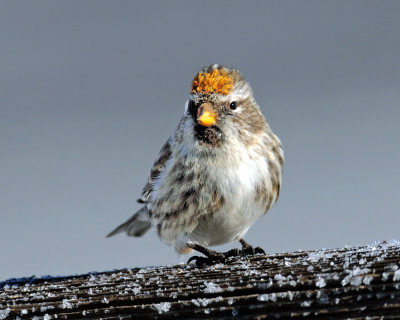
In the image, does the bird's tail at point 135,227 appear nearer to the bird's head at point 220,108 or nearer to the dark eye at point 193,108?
the bird's head at point 220,108

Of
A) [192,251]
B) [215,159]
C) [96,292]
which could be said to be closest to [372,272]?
[96,292]

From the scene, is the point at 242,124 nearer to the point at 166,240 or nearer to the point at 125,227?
the point at 166,240

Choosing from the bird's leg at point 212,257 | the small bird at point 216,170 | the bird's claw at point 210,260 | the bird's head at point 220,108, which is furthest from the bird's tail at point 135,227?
the bird's claw at point 210,260

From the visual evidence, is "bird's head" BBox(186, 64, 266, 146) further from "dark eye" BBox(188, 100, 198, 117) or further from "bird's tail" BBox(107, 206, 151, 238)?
"bird's tail" BBox(107, 206, 151, 238)

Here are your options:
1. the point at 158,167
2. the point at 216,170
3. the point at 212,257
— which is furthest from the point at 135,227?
the point at 212,257

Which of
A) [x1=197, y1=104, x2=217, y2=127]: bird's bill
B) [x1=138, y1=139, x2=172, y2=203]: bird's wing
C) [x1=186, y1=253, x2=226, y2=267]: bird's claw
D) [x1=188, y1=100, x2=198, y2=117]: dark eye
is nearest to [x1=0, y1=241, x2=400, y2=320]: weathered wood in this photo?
[x1=186, y1=253, x2=226, y2=267]: bird's claw

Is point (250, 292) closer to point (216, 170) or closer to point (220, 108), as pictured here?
point (216, 170)
